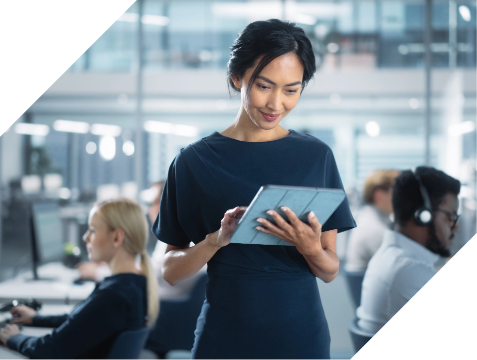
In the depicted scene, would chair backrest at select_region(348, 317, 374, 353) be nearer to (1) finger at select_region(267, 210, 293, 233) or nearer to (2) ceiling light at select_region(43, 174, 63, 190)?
(1) finger at select_region(267, 210, 293, 233)

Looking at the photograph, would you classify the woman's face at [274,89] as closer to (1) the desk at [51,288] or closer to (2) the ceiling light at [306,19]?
(1) the desk at [51,288]

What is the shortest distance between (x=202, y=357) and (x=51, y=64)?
45.2 inches

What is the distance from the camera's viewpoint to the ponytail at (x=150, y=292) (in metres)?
2.02

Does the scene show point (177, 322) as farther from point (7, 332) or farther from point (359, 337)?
point (359, 337)

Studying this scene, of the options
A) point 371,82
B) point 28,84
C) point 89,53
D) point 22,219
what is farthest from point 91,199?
point 28,84

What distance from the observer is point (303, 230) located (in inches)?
40.1

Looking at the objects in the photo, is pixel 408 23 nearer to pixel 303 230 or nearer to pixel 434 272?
pixel 434 272

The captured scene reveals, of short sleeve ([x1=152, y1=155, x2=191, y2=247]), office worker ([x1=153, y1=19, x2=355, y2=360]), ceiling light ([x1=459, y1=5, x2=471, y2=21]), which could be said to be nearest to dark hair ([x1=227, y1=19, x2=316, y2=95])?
office worker ([x1=153, y1=19, x2=355, y2=360])

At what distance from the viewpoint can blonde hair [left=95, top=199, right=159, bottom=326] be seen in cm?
211

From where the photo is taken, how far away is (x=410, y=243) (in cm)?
200

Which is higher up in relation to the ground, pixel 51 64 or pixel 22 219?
pixel 51 64

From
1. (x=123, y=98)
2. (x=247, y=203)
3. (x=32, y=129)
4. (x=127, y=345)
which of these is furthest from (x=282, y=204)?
(x=32, y=129)

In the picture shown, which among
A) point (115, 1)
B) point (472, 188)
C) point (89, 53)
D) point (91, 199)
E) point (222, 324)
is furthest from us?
point (91, 199)

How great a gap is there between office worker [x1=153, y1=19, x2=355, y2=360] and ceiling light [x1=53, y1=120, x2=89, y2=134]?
516 cm
